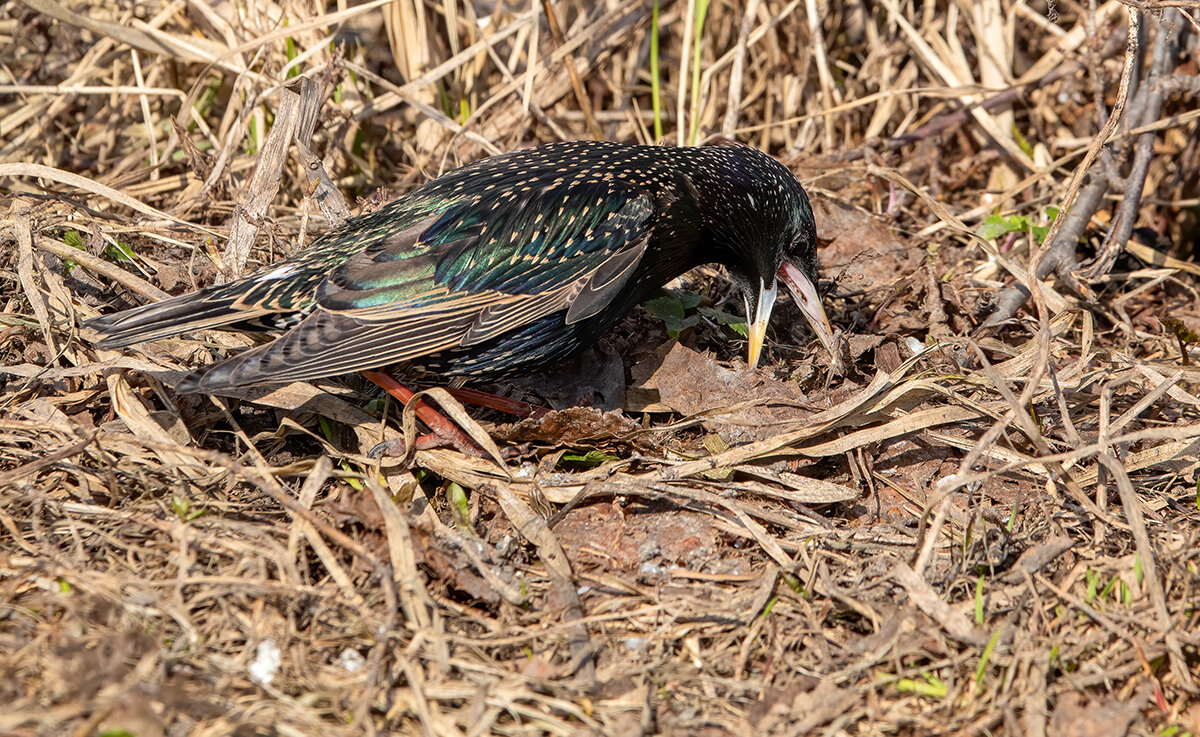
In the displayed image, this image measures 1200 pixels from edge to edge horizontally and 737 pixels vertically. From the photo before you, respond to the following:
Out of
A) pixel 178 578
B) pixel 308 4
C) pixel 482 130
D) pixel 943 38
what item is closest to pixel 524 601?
pixel 178 578

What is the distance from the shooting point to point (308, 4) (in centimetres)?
518

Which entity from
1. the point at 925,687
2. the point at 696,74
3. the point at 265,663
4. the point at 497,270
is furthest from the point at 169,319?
the point at 696,74

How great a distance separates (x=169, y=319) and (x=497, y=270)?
3.37 feet

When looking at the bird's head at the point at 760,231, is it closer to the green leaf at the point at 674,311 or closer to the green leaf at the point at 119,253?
the green leaf at the point at 674,311

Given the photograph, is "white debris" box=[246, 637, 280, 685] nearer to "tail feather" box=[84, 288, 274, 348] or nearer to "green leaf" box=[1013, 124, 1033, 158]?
"tail feather" box=[84, 288, 274, 348]

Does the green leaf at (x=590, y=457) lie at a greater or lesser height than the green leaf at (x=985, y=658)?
greater

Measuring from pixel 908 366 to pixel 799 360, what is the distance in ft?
2.16

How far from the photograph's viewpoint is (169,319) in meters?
3.27

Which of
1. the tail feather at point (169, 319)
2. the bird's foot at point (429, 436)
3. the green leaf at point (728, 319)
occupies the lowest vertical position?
the green leaf at point (728, 319)

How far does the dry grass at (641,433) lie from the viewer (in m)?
2.72

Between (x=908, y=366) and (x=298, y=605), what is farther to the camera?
(x=908, y=366)

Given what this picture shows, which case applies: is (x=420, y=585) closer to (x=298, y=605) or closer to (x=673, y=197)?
(x=298, y=605)

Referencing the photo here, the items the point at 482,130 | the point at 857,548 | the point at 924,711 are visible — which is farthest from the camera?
the point at 482,130

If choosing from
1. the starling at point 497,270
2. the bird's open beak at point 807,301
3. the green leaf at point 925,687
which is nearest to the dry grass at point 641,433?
the green leaf at point 925,687
